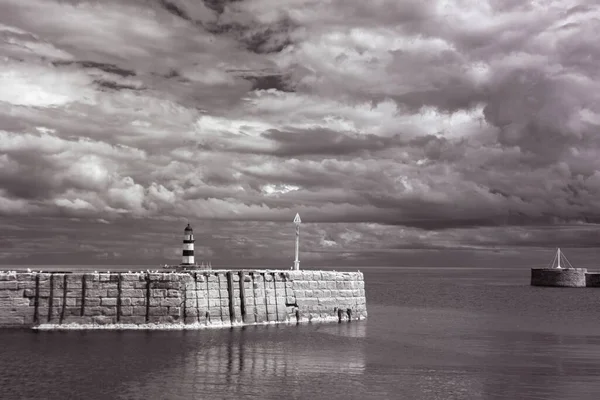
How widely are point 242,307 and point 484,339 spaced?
16009 millimetres

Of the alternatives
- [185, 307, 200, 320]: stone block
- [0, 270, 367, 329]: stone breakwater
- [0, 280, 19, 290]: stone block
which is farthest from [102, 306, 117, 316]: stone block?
[0, 280, 19, 290]: stone block

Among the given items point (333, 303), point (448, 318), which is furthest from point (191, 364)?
point (448, 318)

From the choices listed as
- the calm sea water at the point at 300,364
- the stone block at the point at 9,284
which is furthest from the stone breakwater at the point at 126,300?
the calm sea water at the point at 300,364

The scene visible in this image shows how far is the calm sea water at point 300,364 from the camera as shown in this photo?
1024 inches

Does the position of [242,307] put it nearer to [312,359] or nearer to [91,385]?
[312,359]

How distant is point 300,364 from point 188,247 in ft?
74.7

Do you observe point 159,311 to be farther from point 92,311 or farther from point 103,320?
point 92,311

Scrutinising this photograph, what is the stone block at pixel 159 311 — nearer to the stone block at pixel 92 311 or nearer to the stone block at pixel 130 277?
the stone block at pixel 130 277

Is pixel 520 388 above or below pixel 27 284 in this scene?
below

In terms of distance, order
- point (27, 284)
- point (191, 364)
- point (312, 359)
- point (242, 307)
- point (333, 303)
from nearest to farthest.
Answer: point (191, 364) < point (312, 359) < point (27, 284) < point (242, 307) < point (333, 303)

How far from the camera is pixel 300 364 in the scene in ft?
103

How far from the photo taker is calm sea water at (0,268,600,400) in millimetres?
26016

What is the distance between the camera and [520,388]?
27.4m

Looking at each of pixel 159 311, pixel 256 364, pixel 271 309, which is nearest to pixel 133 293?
pixel 159 311
